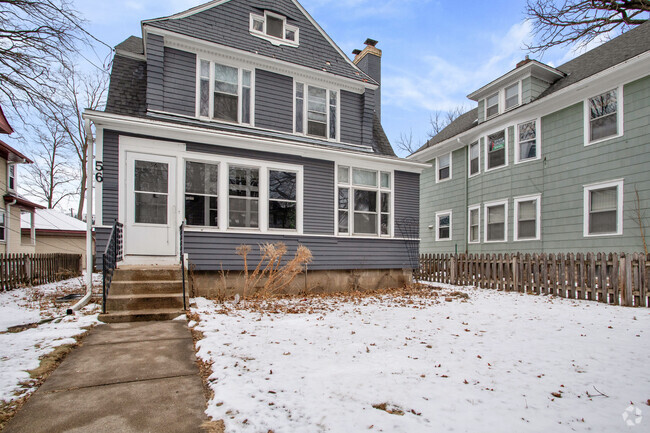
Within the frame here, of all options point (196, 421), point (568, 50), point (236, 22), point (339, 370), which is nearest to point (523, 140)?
point (568, 50)

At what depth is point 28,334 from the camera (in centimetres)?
458

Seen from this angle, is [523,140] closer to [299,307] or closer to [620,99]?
[620,99]

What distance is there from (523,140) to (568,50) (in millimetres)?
5511

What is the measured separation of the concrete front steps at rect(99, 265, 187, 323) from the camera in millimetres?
5642

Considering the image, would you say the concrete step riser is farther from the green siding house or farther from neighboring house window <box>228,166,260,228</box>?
the green siding house

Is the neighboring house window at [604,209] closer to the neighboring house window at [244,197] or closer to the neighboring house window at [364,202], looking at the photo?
the neighboring house window at [364,202]

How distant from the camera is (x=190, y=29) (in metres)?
9.12

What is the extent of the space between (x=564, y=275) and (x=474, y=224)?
21.6 ft

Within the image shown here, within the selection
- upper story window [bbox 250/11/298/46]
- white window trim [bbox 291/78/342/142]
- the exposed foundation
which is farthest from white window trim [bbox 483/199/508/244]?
upper story window [bbox 250/11/298/46]

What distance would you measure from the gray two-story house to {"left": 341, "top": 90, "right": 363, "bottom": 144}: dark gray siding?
3cm

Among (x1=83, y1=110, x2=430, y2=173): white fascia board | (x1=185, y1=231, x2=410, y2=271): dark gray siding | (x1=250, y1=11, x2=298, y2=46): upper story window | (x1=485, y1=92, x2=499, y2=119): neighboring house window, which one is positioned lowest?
(x1=185, y1=231, x2=410, y2=271): dark gray siding

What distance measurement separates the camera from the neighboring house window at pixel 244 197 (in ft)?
28.7

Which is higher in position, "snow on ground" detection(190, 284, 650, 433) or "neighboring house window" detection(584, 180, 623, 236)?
"neighboring house window" detection(584, 180, 623, 236)

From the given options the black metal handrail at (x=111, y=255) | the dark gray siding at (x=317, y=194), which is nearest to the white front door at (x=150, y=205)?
the black metal handrail at (x=111, y=255)
